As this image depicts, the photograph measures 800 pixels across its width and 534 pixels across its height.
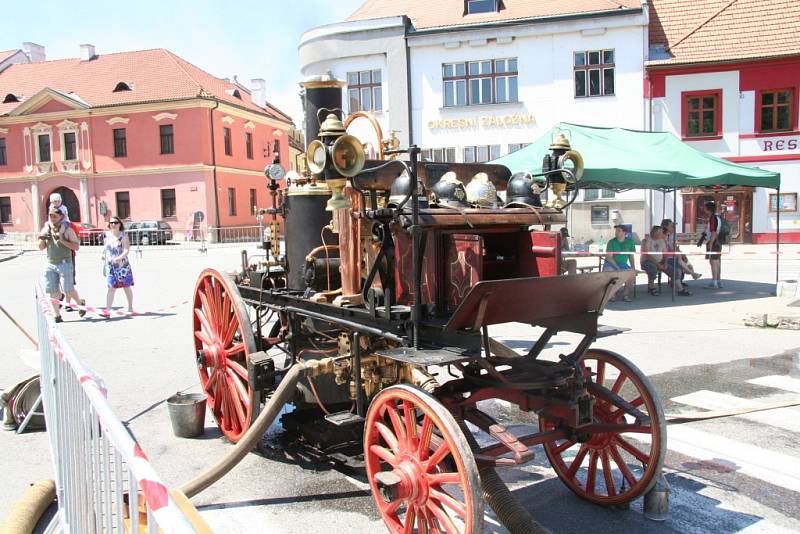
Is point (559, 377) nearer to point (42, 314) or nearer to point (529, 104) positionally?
point (42, 314)

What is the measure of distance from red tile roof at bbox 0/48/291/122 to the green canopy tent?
27.8m

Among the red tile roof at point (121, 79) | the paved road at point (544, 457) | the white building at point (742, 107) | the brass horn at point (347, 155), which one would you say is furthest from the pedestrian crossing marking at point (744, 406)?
the red tile roof at point (121, 79)

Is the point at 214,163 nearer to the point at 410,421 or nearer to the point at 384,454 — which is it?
the point at 384,454

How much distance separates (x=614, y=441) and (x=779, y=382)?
3.48 m

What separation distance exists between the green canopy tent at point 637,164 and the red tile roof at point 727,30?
1227cm

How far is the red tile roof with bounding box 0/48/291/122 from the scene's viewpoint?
3694 centimetres

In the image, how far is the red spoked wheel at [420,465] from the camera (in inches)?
111

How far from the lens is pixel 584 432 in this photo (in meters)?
3.59

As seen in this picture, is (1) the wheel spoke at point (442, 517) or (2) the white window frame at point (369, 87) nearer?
(1) the wheel spoke at point (442, 517)

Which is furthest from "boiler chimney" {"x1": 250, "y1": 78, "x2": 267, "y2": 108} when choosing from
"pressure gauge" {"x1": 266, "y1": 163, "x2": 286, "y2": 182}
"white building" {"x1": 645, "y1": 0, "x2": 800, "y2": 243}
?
"pressure gauge" {"x1": 266, "y1": 163, "x2": 286, "y2": 182}

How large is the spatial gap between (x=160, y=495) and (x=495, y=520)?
8.27 ft

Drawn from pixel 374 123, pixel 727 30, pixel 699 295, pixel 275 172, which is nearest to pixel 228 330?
pixel 275 172

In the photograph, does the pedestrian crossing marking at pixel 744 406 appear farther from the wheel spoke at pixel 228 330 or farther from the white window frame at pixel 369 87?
the white window frame at pixel 369 87

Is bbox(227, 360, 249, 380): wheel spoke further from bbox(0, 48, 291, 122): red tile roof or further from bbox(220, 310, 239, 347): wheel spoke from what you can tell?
bbox(0, 48, 291, 122): red tile roof
